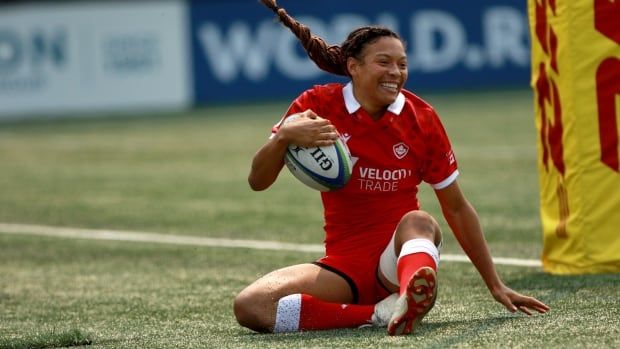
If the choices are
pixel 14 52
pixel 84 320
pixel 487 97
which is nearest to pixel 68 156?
pixel 14 52

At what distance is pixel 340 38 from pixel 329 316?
1777 centimetres

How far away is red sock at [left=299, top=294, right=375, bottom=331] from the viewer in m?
5.47

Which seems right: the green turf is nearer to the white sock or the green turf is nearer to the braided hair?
the white sock

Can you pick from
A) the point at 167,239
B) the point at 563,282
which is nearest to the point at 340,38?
the point at 167,239

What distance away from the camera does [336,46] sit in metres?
5.71

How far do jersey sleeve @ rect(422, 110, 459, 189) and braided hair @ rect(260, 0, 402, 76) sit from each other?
1.36ft

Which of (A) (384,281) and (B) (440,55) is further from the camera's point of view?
(B) (440,55)

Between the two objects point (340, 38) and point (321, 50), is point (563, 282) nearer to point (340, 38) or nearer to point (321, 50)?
point (321, 50)

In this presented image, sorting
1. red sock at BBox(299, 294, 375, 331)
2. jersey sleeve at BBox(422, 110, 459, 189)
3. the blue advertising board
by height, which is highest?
jersey sleeve at BBox(422, 110, 459, 189)

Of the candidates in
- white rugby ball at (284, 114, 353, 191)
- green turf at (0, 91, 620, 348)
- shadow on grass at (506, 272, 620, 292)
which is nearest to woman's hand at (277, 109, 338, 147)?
white rugby ball at (284, 114, 353, 191)

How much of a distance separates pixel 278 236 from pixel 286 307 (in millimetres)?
3660

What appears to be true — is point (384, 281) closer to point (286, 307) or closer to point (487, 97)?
point (286, 307)

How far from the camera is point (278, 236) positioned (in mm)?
9125

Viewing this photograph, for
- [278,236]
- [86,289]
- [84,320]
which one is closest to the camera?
[84,320]
